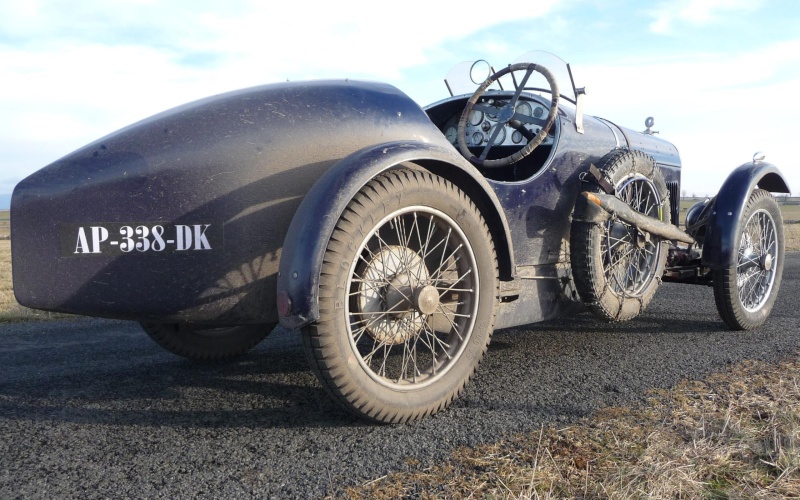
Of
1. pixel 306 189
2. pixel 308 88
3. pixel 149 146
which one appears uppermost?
pixel 308 88

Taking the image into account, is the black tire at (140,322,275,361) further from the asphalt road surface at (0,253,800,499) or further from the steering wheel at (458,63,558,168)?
the steering wheel at (458,63,558,168)

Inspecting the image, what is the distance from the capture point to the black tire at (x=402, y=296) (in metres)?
2.30

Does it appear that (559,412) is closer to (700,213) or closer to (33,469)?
(33,469)

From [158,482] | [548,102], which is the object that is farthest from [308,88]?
[548,102]

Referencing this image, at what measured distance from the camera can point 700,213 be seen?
17.6 feet

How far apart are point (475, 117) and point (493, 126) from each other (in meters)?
0.16

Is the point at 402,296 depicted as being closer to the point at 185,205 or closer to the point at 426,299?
the point at 426,299

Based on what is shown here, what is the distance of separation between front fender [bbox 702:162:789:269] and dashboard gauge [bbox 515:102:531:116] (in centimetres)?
160

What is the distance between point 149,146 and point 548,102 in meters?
2.72

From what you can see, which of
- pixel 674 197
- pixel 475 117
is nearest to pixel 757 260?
pixel 674 197

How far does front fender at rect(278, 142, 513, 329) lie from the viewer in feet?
7.20

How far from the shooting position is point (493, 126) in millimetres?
4441

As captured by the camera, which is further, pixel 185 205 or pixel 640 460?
pixel 185 205

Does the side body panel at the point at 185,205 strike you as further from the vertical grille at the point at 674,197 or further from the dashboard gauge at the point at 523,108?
the vertical grille at the point at 674,197
